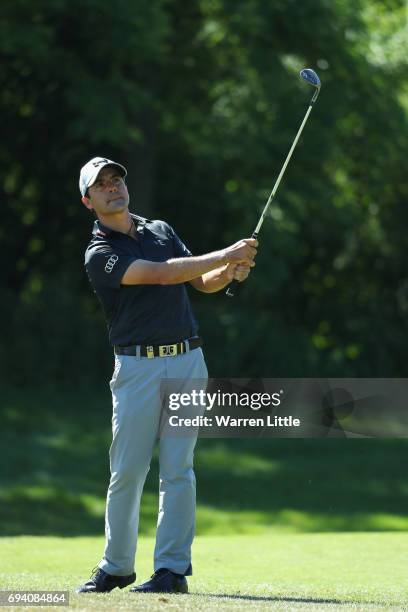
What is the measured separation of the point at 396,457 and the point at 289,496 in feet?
9.13

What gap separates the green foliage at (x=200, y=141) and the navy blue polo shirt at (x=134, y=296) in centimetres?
1241

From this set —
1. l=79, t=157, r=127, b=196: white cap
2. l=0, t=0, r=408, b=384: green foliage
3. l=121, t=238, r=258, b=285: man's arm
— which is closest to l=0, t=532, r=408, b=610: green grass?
l=121, t=238, r=258, b=285: man's arm

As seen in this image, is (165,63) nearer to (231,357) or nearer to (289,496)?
(231,357)

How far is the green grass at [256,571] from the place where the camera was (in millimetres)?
5645

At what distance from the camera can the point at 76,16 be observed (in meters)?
19.3

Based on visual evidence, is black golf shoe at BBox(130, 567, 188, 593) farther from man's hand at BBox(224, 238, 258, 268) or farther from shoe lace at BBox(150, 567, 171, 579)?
man's hand at BBox(224, 238, 258, 268)

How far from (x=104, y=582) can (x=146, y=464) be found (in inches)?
22.9

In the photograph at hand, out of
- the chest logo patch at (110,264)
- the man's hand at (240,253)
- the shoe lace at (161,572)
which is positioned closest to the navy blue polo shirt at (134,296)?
the chest logo patch at (110,264)

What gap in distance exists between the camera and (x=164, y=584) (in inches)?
238

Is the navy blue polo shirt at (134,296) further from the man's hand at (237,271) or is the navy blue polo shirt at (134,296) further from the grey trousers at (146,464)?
the man's hand at (237,271)

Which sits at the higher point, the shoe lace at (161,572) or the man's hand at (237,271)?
the man's hand at (237,271)

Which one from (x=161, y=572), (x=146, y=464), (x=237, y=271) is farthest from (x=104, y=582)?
(x=237, y=271)

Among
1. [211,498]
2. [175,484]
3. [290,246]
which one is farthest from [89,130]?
[175,484]

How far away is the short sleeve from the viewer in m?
6.00
